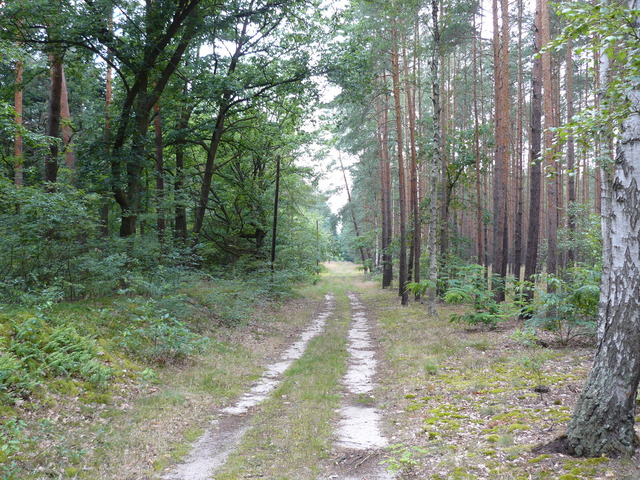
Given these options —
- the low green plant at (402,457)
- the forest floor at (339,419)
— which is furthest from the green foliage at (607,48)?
the low green plant at (402,457)

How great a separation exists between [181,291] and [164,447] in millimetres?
8997

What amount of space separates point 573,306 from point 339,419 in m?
5.71

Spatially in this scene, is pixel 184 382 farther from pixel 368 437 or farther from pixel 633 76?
pixel 633 76

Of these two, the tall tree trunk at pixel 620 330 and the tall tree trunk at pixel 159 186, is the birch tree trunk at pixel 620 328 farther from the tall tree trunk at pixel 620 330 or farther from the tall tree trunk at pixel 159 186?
the tall tree trunk at pixel 159 186

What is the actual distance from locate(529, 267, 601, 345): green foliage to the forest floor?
1.74ft

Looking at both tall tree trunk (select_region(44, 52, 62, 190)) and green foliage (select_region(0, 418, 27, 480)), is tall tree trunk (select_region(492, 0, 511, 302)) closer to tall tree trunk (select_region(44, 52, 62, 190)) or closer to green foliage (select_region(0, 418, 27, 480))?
green foliage (select_region(0, 418, 27, 480))

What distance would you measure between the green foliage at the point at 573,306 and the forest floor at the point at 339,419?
0.53 m

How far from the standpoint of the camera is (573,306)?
8.59 metres

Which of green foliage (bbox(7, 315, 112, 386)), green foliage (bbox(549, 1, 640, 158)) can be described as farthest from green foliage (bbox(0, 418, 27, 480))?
green foliage (bbox(549, 1, 640, 158))

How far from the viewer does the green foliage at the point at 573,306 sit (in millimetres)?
7818

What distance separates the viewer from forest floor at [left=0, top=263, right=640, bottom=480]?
449 centimetres

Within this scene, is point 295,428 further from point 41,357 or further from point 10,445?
point 41,357

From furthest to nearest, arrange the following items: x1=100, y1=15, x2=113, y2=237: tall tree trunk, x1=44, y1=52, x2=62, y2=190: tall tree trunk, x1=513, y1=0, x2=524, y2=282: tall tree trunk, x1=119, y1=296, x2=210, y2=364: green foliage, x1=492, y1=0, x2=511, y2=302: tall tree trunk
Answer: x1=513, y1=0, x2=524, y2=282: tall tree trunk → x1=492, y1=0, x2=511, y2=302: tall tree trunk → x1=100, y1=15, x2=113, y2=237: tall tree trunk → x1=44, y1=52, x2=62, y2=190: tall tree trunk → x1=119, y1=296, x2=210, y2=364: green foliage

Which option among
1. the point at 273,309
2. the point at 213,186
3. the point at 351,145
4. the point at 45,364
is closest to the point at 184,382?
the point at 45,364
